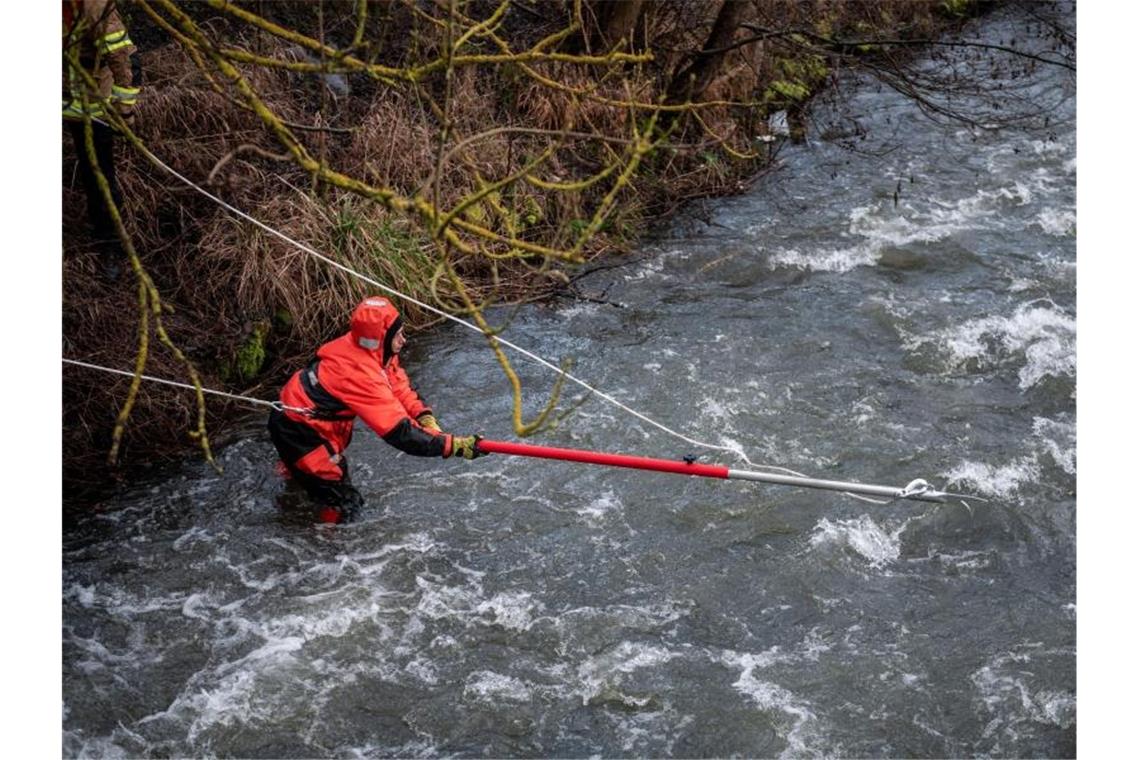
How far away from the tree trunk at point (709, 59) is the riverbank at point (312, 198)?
0.09m

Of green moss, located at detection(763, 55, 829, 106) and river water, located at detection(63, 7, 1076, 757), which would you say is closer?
river water, located at detection(63, 7, 1076, 757)

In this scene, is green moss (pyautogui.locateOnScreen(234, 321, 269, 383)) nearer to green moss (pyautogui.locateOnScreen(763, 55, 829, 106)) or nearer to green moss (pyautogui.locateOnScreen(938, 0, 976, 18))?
green moss (pyautogui.locateOnScreen(763, 55, 829, 106))

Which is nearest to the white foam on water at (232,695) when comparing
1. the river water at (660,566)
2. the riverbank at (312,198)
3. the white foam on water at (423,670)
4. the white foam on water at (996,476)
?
the river water at (660,566)

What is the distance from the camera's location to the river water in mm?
5602

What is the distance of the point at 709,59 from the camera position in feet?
36.1

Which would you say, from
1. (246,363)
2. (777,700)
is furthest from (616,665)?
(246,363)

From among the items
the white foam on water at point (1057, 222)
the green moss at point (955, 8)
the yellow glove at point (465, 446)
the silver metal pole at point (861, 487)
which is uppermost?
the green moss at point (955, 8)

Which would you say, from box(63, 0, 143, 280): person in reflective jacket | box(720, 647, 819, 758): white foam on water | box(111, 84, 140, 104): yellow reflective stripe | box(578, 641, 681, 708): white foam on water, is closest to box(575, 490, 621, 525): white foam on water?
box(578, 641, 681, 708): white foam on water

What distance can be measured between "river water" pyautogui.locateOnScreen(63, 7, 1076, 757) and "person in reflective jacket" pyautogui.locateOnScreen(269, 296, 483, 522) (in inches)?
17.7

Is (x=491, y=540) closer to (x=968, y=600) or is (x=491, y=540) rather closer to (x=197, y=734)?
(x=197, y=734)

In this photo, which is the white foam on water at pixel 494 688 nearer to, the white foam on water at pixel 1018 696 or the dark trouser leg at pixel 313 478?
the dark trouser leg at pixel 313 478

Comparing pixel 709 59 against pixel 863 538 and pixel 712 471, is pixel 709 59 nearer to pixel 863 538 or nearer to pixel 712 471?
pixel 863 538

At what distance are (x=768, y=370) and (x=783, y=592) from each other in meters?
2.29

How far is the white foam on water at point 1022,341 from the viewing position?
849 cm
